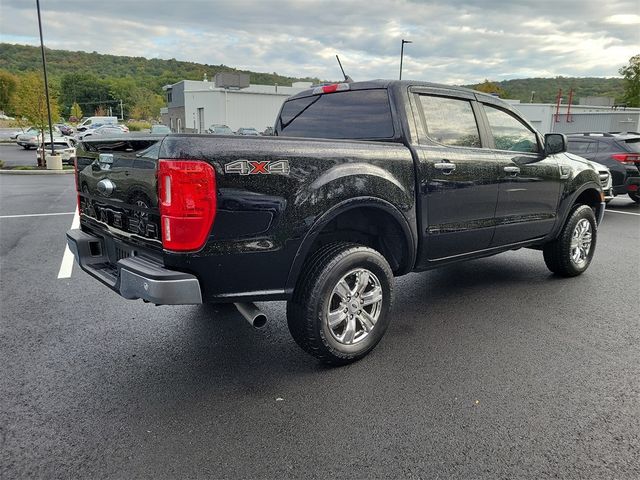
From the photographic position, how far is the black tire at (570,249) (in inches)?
216

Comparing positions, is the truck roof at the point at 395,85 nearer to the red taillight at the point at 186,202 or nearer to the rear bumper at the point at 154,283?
the red taillight at the point at 186,202

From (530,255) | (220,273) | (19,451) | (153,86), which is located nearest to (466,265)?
(530,255)

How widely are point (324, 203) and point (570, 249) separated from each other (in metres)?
Answer: 3.63

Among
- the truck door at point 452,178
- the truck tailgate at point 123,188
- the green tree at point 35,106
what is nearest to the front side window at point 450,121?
the truck door at point 452,178

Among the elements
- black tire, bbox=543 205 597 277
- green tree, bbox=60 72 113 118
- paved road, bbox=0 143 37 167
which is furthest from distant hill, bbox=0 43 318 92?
black tire, bbox=543 205 597 277

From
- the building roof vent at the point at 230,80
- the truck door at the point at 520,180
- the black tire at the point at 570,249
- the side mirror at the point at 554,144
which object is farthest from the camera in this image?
the building roof vent at the point at 230,80

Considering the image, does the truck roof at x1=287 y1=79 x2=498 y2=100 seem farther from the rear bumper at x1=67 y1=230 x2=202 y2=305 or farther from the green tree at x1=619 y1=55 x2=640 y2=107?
the green tree at x1=619 y1=55 x2=640 y2=107

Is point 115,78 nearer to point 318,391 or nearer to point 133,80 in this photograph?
point 133,80

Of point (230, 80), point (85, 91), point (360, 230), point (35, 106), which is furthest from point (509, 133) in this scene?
point (85, 91)

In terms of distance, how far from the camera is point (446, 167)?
393 cm

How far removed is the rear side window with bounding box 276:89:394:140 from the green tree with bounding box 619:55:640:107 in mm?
52489

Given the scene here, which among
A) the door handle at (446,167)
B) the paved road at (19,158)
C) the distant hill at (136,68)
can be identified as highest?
the distant hill at (136,68)

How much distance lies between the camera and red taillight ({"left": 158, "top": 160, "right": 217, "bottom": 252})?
269 cm

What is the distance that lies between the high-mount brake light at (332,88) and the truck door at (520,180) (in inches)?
51.1
